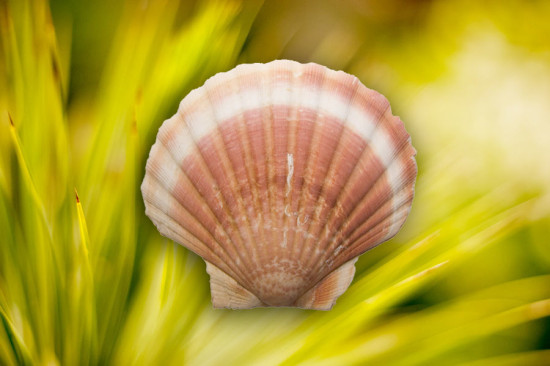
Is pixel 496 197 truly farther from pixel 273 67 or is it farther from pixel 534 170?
pixel 273 67

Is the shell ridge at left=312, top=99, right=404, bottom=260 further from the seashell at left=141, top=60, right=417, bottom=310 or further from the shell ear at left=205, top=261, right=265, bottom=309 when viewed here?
the shell ear at left=205, top=261, right=265, bottom=309

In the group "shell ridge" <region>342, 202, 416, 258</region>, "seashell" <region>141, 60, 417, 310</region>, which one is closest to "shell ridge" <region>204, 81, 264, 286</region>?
"seashell" <region>141, 60, 417, 310</region>

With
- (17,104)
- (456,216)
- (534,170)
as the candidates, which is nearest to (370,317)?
(456,216)

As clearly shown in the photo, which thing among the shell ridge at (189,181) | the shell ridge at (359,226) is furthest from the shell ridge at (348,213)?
the shell ridge at (189,181)

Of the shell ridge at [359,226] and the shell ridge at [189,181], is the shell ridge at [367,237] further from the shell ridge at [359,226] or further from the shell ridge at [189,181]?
the shell ridge at [189,181]

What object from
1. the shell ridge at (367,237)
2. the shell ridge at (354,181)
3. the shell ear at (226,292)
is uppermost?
the shell ridge at (354,181)

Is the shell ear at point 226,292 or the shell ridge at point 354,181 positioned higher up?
the shell ridge at point 354,181

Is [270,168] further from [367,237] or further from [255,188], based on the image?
[367,237]
